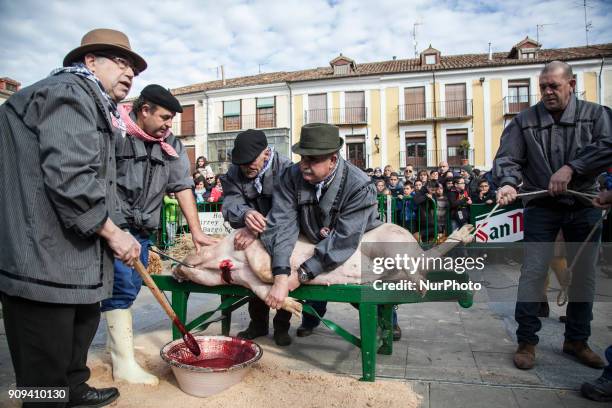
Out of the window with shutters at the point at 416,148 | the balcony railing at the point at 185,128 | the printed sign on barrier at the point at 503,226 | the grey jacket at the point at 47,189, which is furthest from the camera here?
the balcony railing at the point at 185,128

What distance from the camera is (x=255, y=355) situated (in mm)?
2734

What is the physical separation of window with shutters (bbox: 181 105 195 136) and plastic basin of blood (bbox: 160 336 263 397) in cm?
2828

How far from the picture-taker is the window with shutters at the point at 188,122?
97.0 feet

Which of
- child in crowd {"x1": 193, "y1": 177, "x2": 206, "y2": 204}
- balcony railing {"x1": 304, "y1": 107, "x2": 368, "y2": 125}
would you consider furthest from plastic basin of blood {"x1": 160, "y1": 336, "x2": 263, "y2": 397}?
balcony railing {"x1": 304, "y1": 107, "x2": 368, "y2": 125}

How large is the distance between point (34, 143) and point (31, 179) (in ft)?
0.56

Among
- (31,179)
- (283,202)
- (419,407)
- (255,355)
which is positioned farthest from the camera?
(283,202)

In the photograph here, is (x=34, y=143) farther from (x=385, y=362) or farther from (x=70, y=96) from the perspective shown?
(x=385, y=362)

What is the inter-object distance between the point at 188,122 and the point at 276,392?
29.4 meters

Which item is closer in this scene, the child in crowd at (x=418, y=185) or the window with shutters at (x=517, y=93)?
the child in crowd at (x=418, y=185)

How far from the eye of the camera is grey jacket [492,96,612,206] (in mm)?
2930

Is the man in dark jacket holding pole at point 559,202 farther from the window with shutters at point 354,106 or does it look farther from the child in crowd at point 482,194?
the window with shutters at point 354,106

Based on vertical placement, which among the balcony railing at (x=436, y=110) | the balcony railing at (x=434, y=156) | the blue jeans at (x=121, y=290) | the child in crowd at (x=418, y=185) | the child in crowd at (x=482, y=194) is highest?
the balcony railing at (x=436, y=110)

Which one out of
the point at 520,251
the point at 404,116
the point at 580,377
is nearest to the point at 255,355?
the point at 580,377

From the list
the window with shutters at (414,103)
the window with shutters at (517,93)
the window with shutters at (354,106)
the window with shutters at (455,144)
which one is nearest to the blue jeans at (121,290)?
the window with shutters at (455,144)
